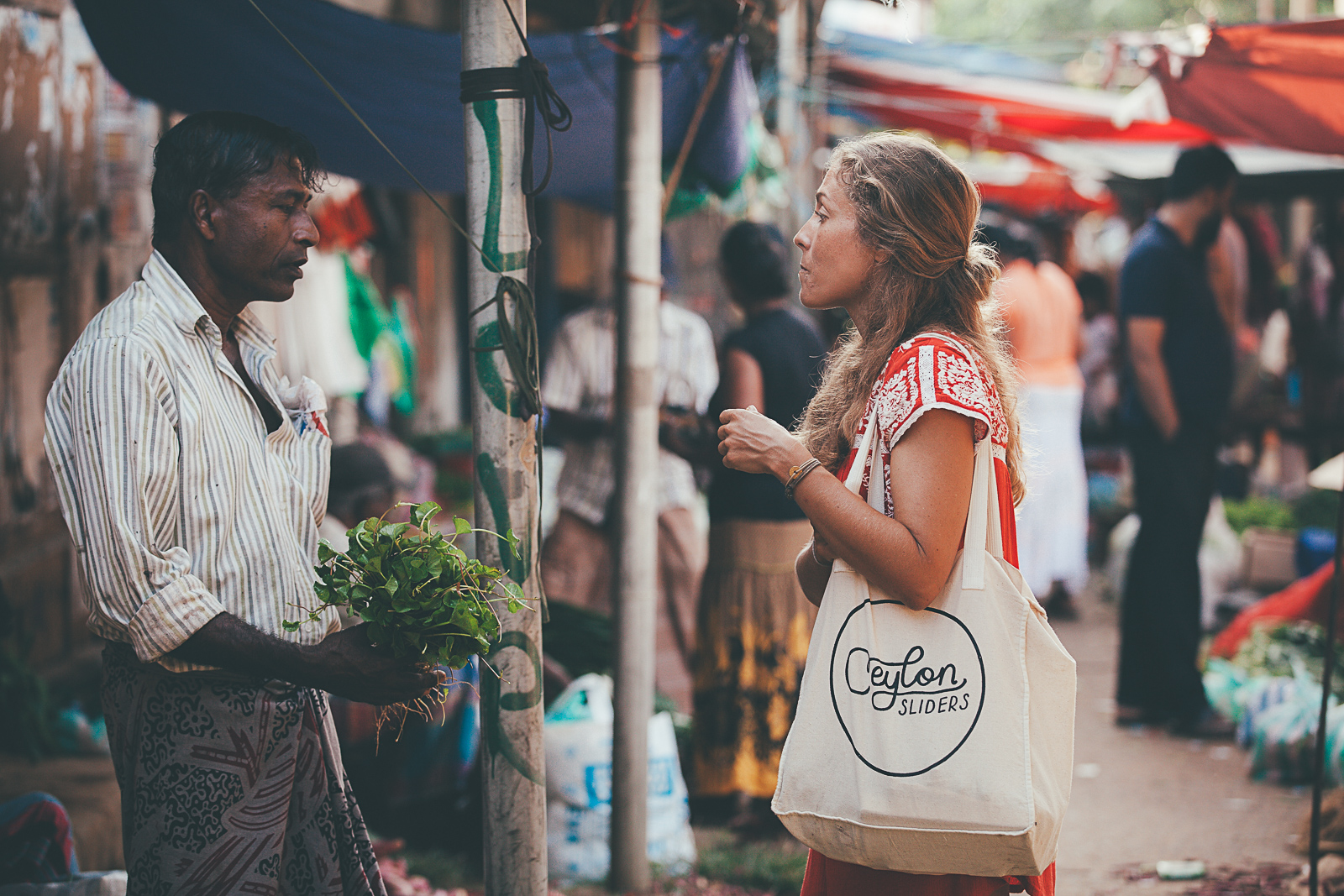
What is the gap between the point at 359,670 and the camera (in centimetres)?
187

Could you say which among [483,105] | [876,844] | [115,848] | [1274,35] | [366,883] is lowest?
[115,848]

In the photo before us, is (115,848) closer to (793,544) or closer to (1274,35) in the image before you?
(793,544)

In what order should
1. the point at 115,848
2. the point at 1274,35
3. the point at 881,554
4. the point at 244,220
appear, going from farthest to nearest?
the point at 1274,35, the point at 115,848, the point at 244,220, the point at 881,554

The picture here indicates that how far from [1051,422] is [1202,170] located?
2670 millimetres

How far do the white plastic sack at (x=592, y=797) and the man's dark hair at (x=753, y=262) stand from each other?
1582 millimetres

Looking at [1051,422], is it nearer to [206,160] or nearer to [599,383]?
[599,383]

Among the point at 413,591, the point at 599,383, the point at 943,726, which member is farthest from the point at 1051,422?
the point at 413,591

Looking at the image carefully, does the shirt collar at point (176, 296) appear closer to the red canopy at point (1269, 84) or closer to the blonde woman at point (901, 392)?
the blonde woman at point (901, 392)

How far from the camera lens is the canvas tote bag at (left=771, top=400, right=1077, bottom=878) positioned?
5.78ft

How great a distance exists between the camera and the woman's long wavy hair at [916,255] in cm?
197

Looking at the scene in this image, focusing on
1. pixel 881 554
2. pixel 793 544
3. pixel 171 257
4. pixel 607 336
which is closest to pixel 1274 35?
pixel 793 544

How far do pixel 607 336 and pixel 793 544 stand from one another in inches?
55.4

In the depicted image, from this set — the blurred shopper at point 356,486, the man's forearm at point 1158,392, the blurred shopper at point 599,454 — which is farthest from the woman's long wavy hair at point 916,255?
the man's forearm at point 1158,392

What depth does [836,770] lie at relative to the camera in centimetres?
184
